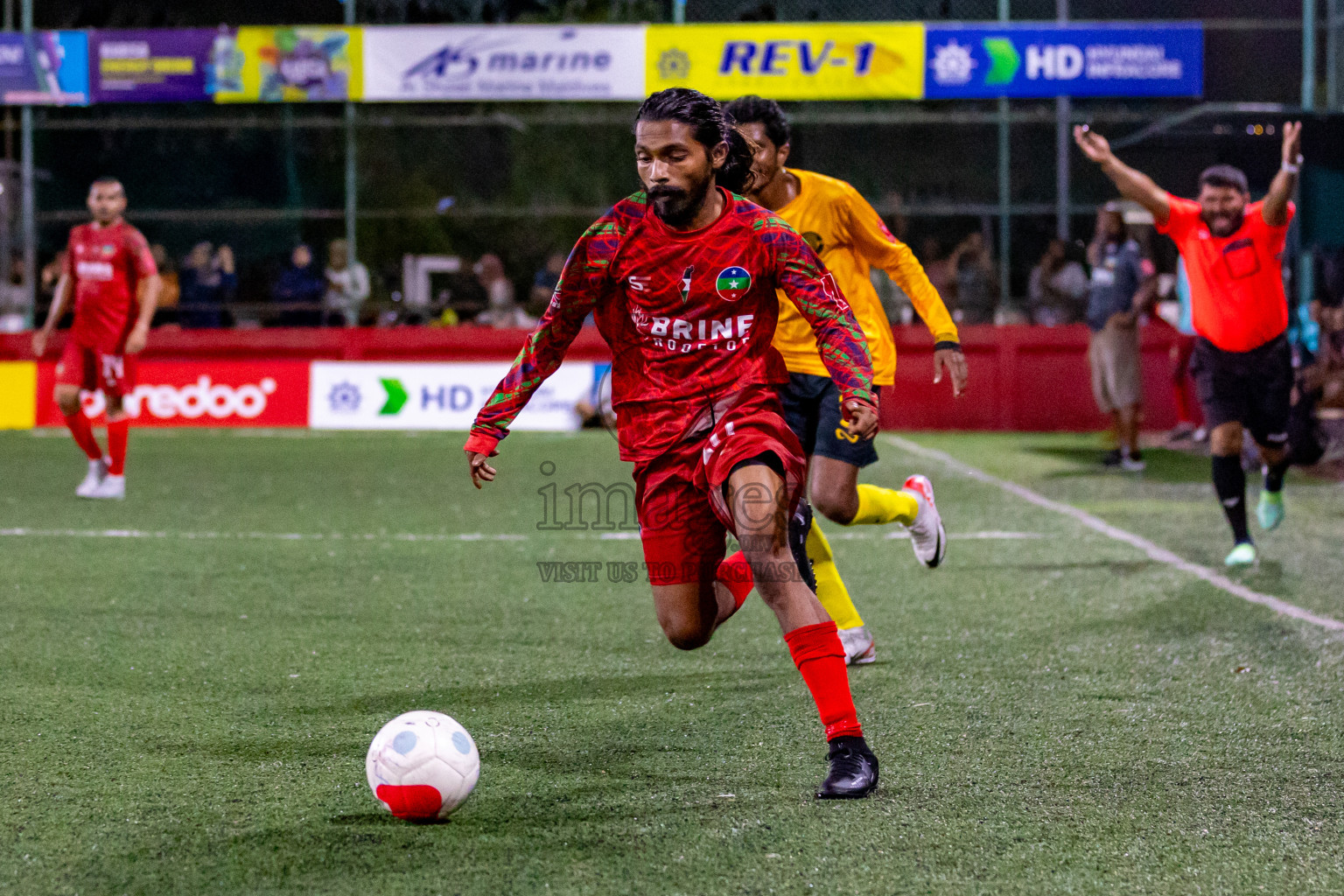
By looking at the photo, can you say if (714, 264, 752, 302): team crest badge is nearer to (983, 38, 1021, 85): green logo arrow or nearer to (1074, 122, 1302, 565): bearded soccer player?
(1074, 122, 1302, 565): bearded soccer player

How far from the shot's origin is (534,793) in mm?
3725

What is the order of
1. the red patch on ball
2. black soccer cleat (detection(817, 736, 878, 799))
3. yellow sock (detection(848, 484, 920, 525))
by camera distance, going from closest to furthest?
the red patch on ball
black soccer cleat (detection(817, 736, 878, 799))
yellow sock (detection(848, 484, 920, 525))

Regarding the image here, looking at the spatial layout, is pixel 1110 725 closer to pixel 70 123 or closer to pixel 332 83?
pixel 332 83

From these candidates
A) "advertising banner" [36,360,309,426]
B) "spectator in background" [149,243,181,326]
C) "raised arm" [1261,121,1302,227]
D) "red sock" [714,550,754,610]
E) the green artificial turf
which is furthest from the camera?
"spectator in background" [149,243,181,326]

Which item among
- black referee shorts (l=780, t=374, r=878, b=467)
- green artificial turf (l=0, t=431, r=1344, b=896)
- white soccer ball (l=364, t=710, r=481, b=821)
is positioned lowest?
green artificial turf (l=0, t=431, r=1344, b=896)

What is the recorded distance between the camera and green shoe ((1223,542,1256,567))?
7500 millimetres

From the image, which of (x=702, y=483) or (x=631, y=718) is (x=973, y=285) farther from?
(x=702, y=483)

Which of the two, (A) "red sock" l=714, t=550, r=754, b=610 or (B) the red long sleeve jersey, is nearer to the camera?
(B) the red long sleeve jersey

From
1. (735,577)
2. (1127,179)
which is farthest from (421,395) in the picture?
(735,577)

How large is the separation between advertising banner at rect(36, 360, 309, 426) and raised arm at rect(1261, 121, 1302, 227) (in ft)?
37.5

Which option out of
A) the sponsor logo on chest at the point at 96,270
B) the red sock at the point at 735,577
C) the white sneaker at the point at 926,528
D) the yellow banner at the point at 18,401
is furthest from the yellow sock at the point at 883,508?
the yellow banner at the point at 18,401

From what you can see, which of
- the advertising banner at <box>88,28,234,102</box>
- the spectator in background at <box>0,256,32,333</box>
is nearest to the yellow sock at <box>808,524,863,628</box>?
the advertising banner at <box>88,28,234,102</box>

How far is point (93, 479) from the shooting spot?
10.4 metres

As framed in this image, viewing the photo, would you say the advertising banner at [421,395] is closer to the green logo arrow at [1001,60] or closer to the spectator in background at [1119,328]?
the spectator in background at [1119,328]
